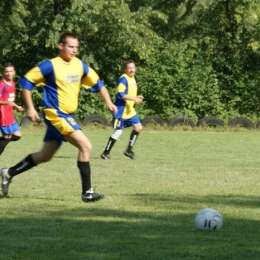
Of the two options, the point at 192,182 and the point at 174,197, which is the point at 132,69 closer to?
the point at 192,182

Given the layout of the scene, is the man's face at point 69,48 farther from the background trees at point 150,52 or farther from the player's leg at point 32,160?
the background trees at point 150,52

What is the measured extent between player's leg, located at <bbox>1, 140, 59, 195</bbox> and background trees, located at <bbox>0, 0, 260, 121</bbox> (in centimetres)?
1974

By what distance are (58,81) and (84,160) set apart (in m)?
0.94

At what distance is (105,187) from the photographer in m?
10.1

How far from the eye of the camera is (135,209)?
313 inches

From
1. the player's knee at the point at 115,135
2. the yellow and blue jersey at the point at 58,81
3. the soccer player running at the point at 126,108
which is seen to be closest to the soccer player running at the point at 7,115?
the soccer player running at the point at 126,108

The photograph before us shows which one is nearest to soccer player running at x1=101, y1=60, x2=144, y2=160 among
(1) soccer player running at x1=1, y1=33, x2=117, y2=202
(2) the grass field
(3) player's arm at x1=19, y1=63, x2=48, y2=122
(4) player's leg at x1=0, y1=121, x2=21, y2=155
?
(2) the grass field

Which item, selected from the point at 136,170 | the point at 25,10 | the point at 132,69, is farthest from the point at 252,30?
the point at 136,170

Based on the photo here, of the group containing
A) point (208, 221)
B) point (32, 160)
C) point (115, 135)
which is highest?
point (208, 221)

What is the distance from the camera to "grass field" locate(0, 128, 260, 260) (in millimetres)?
5770

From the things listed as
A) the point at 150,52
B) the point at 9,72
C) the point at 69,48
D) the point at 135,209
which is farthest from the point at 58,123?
the point at 150,52

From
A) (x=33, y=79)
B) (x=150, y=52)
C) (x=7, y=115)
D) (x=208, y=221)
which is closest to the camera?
(x=208, y=221)

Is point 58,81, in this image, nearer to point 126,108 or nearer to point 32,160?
point 32,160

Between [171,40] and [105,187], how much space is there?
2399 centimetres
